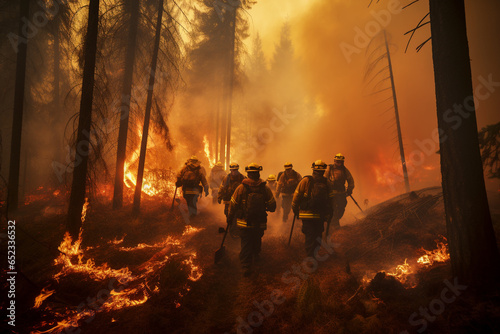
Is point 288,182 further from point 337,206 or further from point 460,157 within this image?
point 460,157

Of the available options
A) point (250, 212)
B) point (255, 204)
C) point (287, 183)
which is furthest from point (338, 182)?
point (250, 212)

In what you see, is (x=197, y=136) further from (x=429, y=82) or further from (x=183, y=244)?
(x=429, y=82)

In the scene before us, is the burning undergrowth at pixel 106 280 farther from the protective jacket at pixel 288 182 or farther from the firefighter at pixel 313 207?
the protective jacket at pixel 288 182

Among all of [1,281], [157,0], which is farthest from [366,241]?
[157,0]

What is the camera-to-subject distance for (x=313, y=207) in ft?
18.6

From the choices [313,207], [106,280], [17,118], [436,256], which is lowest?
[106,280]

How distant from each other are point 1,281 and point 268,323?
539 cm

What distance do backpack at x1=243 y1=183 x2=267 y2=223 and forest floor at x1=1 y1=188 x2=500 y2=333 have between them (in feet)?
4.29

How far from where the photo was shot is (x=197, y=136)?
22.8m

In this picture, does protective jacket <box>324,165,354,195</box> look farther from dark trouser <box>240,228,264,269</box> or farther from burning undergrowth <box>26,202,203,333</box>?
burning undergrowth <box>26,202,203,333</box>

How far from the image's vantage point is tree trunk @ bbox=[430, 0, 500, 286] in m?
3.22

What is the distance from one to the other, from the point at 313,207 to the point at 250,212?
5.57ft

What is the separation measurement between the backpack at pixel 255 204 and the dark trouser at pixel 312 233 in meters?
1.23

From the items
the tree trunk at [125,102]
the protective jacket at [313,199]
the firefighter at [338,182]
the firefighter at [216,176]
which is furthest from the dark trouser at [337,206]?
the tree trunk at [125,102]
